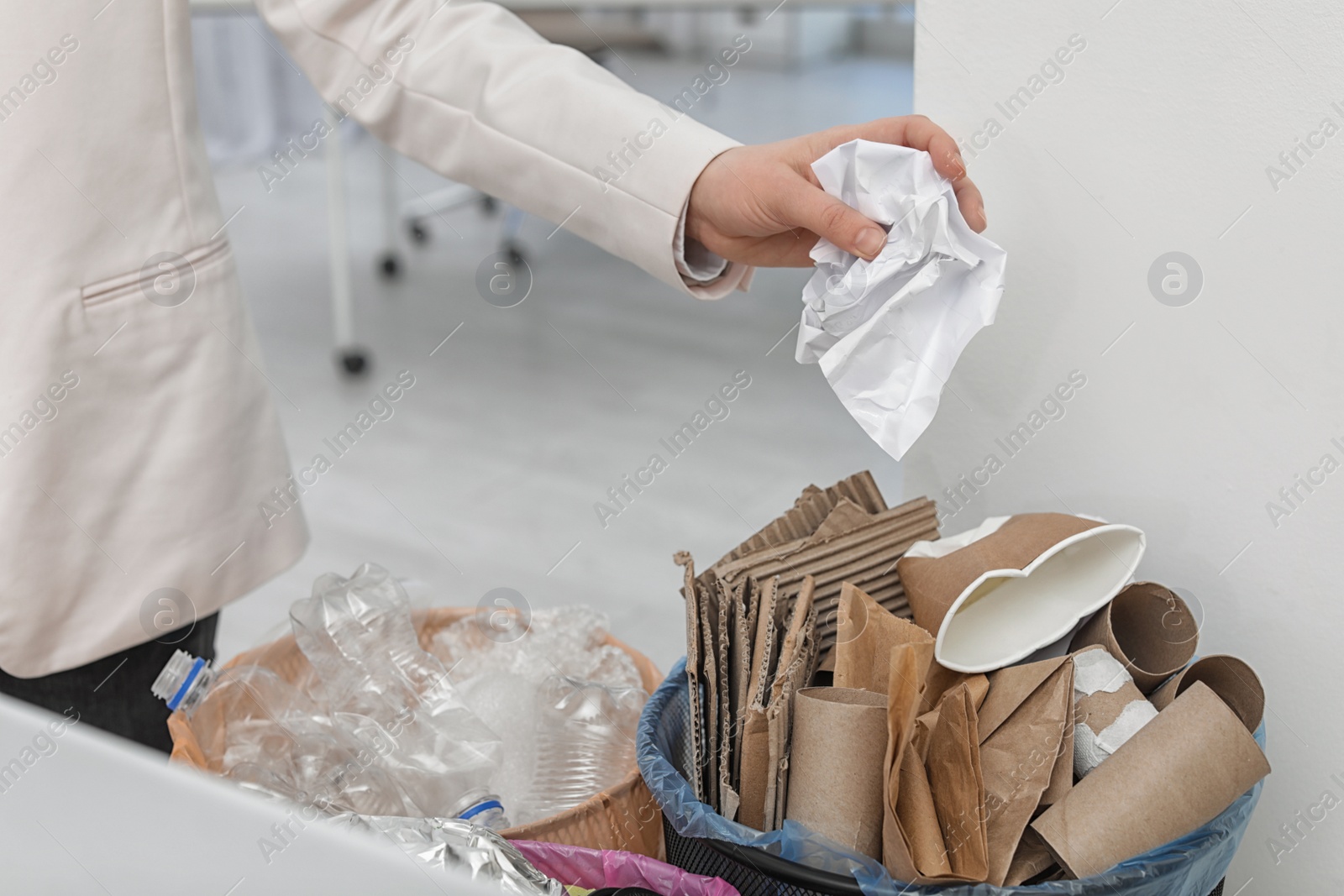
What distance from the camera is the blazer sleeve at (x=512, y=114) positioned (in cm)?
71

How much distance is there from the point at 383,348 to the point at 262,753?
7.34 ft

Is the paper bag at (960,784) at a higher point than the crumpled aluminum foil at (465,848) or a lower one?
higher

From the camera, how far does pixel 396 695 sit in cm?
84

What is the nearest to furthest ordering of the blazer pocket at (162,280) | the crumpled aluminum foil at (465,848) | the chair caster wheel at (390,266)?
the crumpled aluminum foil at (465,848), the blazer pocket at (162,280), the chair caster wheel at (390,266)

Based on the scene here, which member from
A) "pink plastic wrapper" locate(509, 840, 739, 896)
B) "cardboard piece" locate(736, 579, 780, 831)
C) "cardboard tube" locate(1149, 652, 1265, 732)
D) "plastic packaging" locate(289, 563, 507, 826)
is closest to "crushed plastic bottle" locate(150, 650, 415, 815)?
"plastic packaging" locate(289, 563, 507, 826)

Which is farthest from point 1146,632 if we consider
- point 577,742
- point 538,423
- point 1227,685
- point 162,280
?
point 538,423

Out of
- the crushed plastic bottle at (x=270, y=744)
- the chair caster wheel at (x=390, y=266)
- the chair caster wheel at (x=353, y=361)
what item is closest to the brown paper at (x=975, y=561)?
the crushed plastic bottle at (x=270, y=744)

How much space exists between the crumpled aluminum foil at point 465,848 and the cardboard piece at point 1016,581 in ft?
0.81

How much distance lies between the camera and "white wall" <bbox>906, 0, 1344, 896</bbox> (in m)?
0.67

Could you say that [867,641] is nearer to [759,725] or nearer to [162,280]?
[759,725]

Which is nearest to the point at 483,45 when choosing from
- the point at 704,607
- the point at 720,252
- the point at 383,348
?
the point at 720,252

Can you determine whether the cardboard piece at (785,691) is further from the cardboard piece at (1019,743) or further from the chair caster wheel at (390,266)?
the chair caster wheel at (390,266)

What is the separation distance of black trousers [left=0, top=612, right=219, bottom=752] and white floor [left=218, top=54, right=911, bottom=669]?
20 centimetres

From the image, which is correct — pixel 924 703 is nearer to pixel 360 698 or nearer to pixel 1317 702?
pixel 1317 702
